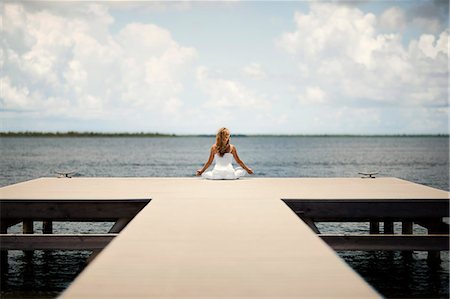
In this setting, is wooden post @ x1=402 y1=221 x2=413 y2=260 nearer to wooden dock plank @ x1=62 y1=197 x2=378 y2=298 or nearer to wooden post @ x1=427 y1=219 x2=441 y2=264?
wooden post @ x1=427 y1=219 x2=441 y2=264

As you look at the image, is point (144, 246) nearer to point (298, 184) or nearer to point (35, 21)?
point (298, 184)

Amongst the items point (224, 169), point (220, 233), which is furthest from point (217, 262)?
point (224, 169)

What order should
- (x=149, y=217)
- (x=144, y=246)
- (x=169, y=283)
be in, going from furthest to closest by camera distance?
1. (x=149, y=217)
2. (x=144, y=246)
3. (x=169, y=283)

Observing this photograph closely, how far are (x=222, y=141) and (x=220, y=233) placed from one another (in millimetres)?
5280

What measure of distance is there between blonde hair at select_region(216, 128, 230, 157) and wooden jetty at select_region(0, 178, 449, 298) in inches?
30.2

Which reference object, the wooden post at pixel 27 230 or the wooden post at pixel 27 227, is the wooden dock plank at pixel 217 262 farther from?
the wooden post at pixel 27 227

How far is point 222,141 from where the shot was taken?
37.6 feet

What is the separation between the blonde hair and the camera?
11438mm

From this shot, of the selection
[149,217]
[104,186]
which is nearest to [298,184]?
[104,186]

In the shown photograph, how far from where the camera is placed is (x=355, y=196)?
9336mm

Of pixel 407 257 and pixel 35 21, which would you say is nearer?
pixel 407 257

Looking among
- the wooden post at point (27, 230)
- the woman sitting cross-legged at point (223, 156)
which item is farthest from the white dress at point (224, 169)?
the wooden post at point (27, 230)

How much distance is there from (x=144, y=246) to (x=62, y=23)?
71.0 m

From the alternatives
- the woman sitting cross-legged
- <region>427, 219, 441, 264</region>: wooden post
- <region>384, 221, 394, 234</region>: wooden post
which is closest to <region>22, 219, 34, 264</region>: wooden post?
the woman sitting cross-legged
